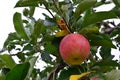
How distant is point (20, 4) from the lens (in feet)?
5.49

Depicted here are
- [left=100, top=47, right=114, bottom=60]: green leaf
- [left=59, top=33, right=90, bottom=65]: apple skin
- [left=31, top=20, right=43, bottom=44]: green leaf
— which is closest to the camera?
[left=59, top=33, right=90, bottom=65]: apple skin

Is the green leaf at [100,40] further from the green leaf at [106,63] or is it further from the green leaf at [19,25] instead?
the green leaf at [19,25]

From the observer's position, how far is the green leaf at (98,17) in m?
1.58

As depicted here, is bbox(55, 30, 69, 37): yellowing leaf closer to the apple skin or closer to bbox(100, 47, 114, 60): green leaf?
the apple skin

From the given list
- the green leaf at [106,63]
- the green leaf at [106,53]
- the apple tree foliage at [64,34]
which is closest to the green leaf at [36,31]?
the apple tree foliage at [64,34]

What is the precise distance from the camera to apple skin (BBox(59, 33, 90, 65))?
4.87 ft

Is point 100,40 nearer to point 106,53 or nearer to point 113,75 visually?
point 113,75

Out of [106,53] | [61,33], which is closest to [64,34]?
[61,33]

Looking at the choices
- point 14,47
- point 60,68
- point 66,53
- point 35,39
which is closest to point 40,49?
point 35,39

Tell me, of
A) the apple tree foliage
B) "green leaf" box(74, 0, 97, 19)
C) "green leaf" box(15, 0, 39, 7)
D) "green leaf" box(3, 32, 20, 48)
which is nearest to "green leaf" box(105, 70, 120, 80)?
the apple tree foliage

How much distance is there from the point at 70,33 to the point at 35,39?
0.22 meters

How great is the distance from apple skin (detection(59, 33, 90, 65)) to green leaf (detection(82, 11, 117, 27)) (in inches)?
4.8

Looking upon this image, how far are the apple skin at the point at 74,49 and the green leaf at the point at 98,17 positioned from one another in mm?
122

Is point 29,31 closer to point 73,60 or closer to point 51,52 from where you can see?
point 51,52
